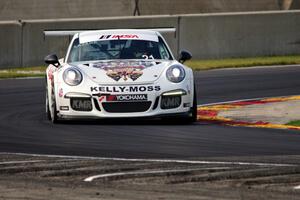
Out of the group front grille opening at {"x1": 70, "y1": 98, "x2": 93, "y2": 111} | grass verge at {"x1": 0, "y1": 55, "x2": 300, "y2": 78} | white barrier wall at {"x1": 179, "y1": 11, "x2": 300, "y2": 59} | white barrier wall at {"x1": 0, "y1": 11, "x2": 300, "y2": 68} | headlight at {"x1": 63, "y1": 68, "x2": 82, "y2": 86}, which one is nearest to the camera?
front grille opening at {"x1": 70, "y1": 98, "x2": 93, "y2": 111}

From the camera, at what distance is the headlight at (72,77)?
15.3 metres

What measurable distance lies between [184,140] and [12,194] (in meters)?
4.45

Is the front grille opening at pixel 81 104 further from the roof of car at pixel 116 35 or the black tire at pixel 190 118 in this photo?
the roof of car at pixel 116 35

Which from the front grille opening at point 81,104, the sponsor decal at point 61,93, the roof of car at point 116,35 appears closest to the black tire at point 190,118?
the front grille opening at point 81,104

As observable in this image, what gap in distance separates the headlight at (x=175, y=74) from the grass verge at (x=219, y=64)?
8824mm

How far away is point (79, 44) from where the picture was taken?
54.3 feet

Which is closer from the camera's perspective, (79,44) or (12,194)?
(12,194)

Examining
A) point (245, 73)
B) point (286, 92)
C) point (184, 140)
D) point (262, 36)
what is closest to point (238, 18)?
point (262, 36)

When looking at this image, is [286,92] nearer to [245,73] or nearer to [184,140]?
[245,73]

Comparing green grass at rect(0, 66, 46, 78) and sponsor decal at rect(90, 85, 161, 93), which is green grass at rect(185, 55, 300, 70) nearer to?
green grass at rect(0, 66, 46, 78)

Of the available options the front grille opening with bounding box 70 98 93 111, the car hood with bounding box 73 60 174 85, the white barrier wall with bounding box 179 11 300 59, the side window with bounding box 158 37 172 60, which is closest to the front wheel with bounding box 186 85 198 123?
the car hood with bounding box 73 60 174 85

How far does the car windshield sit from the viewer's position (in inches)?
639

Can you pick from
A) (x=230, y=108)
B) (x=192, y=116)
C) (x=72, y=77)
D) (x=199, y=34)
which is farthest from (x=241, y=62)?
(x=72, y=77)

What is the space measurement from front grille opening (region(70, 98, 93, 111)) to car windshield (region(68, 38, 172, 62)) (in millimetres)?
1049
